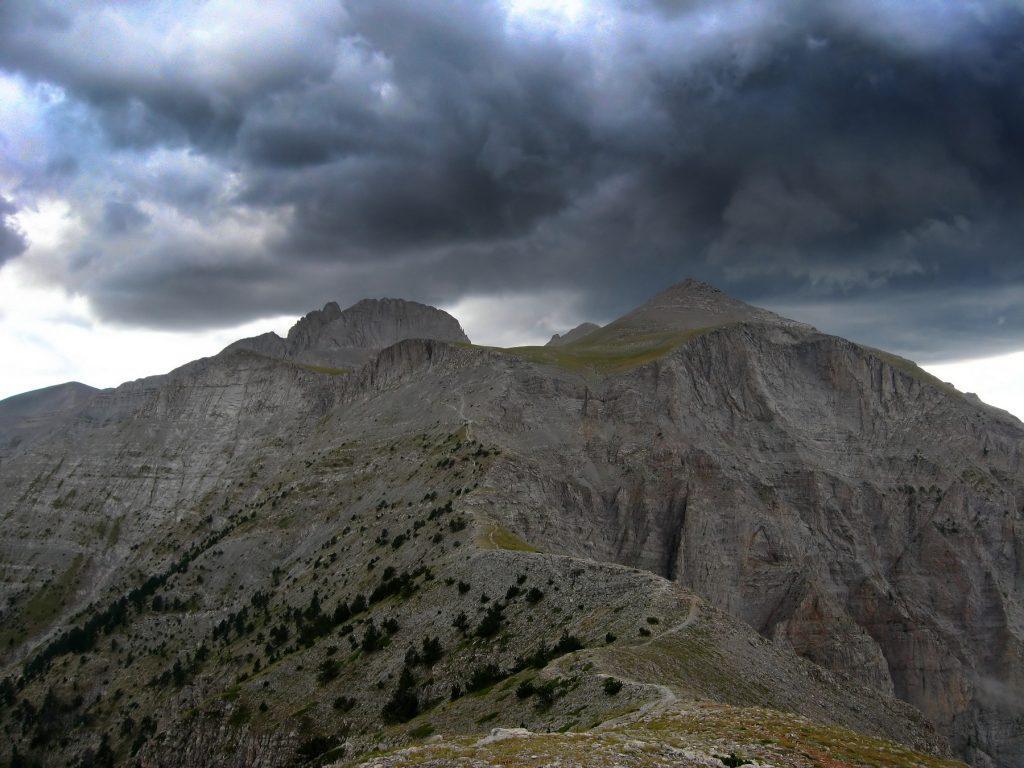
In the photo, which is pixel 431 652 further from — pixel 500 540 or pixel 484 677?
pixel 500 540

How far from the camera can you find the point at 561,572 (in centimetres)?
6291

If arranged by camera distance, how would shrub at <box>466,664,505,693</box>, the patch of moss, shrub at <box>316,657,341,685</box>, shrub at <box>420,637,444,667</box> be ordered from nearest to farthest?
shrub at <box>466,664,505,693</box> < shrub at <box>420,637,444,667</box> < shrub at <box>316,657,341,685</box> < the patch of moss

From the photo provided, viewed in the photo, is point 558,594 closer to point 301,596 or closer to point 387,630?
point 387,630

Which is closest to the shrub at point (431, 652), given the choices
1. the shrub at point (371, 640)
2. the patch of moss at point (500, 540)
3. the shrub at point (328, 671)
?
the shrub at point (371, 640)

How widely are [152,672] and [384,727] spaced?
6554 centimetres

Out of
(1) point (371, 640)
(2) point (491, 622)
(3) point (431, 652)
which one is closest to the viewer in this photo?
(2) point (491, 622)

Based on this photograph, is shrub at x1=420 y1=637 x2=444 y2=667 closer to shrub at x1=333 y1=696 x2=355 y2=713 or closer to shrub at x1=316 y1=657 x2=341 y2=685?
shrub at x1=333 y1=696 x2=355 y2=713

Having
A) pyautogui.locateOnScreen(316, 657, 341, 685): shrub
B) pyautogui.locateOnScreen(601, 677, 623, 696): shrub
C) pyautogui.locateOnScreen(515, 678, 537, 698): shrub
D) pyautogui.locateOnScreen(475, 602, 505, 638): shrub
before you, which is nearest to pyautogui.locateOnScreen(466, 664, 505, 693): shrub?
pyautogui.locateOnScreen(475, 602, 505, 638): shrub

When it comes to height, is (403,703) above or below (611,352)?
below

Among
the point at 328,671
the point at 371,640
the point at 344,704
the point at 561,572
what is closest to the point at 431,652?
the point at 344,704

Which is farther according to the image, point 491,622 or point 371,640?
point 371,640

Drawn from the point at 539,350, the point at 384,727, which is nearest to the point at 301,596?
the point at 384,727

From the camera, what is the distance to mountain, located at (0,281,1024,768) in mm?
48406

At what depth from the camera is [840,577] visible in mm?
116438
